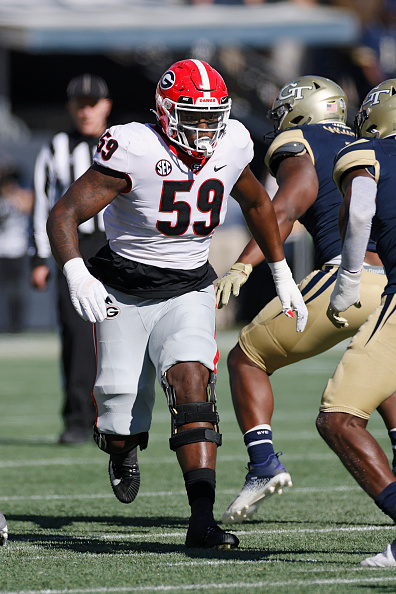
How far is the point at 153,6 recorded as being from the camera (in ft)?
80.0

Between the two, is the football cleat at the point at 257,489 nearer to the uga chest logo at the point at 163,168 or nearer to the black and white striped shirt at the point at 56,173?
the uga chest logo at the point at 163,168

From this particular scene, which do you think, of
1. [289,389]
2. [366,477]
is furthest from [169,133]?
[289,389]

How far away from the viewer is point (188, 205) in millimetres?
4582

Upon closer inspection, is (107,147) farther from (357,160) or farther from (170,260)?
(357,160)

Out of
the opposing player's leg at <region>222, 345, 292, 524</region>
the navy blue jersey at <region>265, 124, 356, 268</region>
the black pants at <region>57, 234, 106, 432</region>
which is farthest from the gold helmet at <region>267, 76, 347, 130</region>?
the black pants at <region>57, 234, 106, 432</region>

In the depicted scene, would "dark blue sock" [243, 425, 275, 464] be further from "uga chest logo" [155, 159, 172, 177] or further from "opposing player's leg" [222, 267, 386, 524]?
"uga chest logo" [155, 159, 172, 177]

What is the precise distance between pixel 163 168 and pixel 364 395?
1.24 meters

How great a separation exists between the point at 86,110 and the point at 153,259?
11.1 feet

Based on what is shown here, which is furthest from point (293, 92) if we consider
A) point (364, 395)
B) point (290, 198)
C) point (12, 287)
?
point (12, 287)

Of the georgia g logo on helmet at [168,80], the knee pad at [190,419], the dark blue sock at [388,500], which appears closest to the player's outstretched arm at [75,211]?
the georgia g logo on helmet at [168,80]

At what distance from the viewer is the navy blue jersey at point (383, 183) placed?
3971 mm

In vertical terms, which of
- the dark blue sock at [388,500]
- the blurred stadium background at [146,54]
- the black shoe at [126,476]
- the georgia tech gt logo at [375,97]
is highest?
the georgia tech gt logo at [375,97]

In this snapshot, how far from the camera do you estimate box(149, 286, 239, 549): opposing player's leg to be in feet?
14.3

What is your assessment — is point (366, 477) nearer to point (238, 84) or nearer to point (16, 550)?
point (16, 550)
